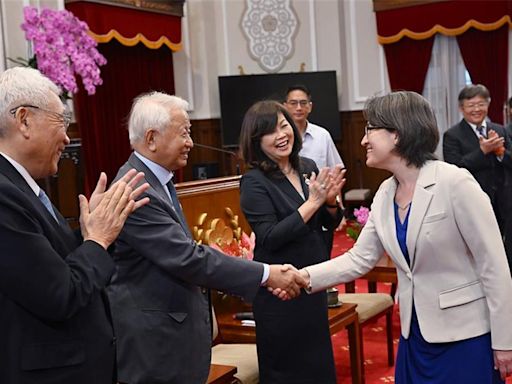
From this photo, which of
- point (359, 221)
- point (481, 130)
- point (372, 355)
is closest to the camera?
point (372, 355)

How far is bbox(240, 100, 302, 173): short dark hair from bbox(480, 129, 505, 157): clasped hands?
224 cm

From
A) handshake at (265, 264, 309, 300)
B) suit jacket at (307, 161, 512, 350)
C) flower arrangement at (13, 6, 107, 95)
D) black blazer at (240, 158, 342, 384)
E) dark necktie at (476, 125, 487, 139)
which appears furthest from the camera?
flower arrangement at (13, 6, 107, 95)

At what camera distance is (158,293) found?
2.29 metres

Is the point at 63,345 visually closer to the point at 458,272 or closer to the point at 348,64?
the point at 458,272

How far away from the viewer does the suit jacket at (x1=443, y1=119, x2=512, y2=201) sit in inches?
201

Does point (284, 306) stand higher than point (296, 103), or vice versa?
point (296, 103)

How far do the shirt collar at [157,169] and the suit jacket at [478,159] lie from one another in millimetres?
3245

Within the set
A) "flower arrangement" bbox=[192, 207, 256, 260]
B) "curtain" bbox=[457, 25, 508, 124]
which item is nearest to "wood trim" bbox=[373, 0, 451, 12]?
"curtain" bbox=[457, 25, 508, 124]

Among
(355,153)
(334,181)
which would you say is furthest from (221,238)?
(355,153)

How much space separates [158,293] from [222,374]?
0.72m

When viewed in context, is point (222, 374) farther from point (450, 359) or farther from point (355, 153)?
point (355, 153)

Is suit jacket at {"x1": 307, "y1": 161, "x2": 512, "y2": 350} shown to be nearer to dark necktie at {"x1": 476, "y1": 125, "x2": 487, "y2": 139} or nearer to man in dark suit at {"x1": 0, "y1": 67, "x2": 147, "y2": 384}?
man in dark suit at {"x1": 0, "y1": 67, "x2": 147, "y2": 384}

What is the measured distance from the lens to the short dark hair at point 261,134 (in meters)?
3.04

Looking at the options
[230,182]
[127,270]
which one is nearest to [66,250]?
[127,270]
